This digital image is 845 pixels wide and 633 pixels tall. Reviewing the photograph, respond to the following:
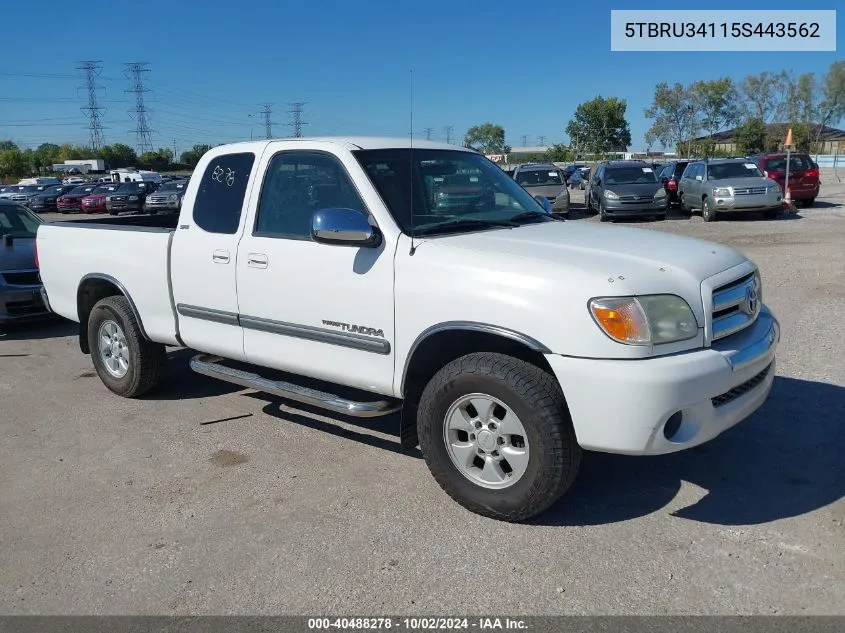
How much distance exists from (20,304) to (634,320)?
7992 millimetres

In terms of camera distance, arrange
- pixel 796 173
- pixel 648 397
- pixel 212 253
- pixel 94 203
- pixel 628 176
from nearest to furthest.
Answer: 1. pixel 648 397
2. pixel 212 253
3. pixel 628 176
4. pixel 796 173
5. pixel 94 203

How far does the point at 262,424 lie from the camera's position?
5.51 m

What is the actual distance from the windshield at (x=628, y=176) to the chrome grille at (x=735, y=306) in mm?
17733

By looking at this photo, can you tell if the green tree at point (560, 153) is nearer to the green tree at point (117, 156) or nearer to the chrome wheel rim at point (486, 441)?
the green tree at point (117, 156)

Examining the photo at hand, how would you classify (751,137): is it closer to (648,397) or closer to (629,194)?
(629,194)

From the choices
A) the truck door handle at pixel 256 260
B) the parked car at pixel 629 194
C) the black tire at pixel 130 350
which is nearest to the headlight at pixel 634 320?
the truck door handle at pixel 256 260

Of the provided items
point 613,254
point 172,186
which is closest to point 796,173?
point 613,254

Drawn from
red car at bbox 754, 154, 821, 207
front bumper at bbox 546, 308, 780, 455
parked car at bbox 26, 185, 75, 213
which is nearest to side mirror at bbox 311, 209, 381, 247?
front bumper at bbox 546, 308, 780, 455

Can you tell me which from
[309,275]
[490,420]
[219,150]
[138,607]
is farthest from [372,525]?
[219,150]

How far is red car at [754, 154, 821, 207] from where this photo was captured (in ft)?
74.9

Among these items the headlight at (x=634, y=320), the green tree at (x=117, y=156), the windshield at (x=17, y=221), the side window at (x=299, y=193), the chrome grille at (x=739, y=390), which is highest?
the green tree at (x=117, y=156)

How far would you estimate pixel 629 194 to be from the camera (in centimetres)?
2044

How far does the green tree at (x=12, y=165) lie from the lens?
90.0 m

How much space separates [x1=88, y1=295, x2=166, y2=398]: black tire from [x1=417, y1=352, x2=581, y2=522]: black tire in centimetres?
287
